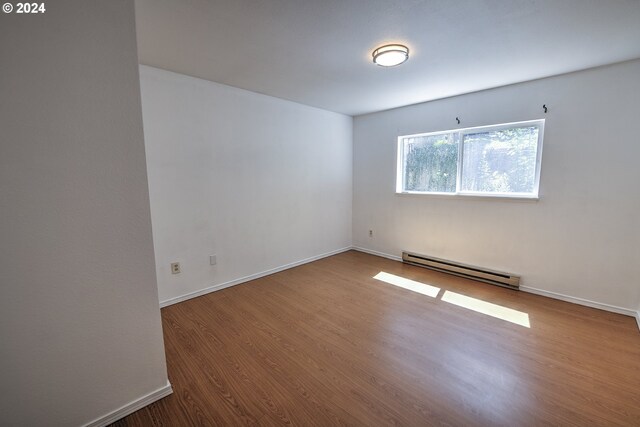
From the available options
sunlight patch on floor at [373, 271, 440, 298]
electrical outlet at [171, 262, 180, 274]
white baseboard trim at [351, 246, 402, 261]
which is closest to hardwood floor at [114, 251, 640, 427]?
sunlight patch on floor at [373, 271, 440, 298]

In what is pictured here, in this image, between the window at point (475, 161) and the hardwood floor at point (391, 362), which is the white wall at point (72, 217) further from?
the window at point (475, 161)

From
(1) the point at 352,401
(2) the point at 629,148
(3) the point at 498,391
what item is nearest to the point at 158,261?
(1) the point at 352,401

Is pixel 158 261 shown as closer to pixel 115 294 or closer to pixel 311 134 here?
pixel 115 294

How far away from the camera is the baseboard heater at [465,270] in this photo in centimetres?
310

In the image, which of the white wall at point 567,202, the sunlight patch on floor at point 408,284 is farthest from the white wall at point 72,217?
the white wall at point 567,202

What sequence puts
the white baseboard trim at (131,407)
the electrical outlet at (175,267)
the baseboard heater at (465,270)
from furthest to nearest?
the baseboard heater at (465,270), the electrical outlet at (175,267), the white baseboard trim at (131,407)

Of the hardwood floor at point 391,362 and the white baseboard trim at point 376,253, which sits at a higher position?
the white baseboard trim at point 376,253

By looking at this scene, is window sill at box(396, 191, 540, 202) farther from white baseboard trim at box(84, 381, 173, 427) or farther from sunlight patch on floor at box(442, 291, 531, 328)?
white baseboard trim at box(84, 381, 173, 427)

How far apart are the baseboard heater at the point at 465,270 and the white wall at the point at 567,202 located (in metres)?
0.10

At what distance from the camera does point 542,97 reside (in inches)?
108

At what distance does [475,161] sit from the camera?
335cm

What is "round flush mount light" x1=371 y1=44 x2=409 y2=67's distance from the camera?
203 centimetres

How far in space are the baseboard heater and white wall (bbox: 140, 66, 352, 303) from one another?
1.46 metres

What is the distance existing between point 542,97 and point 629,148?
88 centimetres
